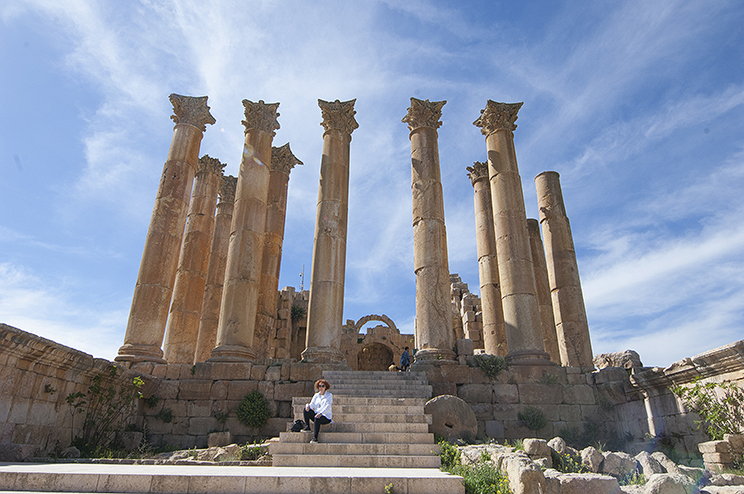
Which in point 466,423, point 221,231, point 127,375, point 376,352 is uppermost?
point 221,231

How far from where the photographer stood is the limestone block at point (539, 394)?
14.7 meters

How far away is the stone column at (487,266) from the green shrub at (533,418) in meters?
5.76

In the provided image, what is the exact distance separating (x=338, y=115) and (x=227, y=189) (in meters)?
8.45

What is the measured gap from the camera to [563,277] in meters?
19.8

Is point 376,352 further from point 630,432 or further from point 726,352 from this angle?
point 726,352

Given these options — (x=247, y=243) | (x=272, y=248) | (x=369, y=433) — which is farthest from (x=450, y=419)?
(x=272, y=248)

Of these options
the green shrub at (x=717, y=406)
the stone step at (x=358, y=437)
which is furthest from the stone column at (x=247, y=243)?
the green shrub at (x=717, y=406)

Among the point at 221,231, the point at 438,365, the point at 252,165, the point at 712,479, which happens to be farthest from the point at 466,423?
the point at 221,231

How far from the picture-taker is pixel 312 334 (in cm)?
1639

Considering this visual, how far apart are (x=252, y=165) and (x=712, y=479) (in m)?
17.0

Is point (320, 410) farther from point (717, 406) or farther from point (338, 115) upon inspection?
point (338, 115)

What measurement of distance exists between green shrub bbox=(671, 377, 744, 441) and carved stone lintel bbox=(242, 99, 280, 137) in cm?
1720

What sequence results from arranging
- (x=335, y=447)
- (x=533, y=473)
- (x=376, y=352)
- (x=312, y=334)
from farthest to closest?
(x=376, y=352)
(x=312, y=334)
(x=335, y=447)
(x=533, y=473)

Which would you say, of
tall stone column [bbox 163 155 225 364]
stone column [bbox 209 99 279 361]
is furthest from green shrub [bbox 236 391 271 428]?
tall stone column [bbox 163 155 225 364]
